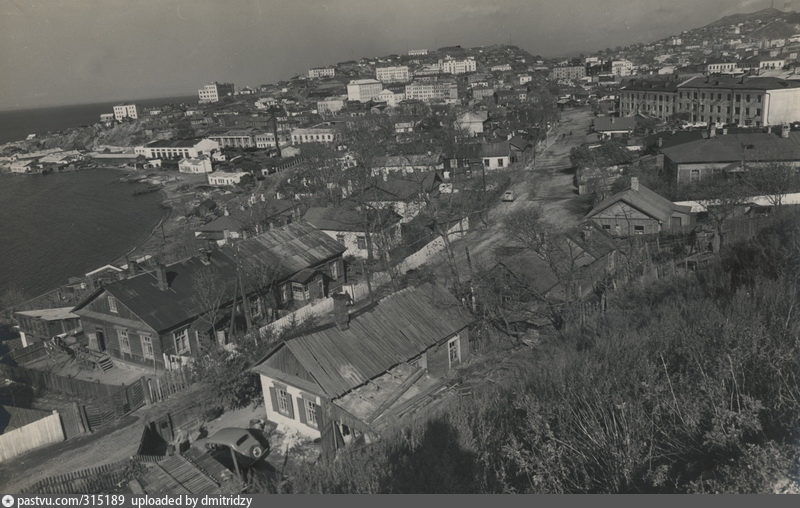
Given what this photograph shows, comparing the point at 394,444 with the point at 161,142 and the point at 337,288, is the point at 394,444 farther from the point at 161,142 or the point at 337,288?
the point at 161,142

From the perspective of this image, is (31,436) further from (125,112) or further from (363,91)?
(125,112)

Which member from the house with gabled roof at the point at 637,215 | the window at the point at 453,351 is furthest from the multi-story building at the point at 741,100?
the window at the point at 453,351

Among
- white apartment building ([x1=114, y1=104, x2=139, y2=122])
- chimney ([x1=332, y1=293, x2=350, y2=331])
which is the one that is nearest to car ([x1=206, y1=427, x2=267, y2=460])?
chimney ([x1=332, y1=293, x2=350, y2=331])

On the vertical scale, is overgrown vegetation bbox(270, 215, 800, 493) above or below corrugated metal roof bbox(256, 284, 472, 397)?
above

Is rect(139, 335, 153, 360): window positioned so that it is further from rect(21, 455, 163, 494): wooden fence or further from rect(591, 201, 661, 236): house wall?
rect(591, 201, 661, 236): house wall

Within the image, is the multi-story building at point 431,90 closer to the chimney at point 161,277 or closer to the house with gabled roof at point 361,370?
the chimney at point 161,277
